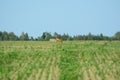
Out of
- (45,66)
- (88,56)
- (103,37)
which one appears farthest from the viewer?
(103,37)

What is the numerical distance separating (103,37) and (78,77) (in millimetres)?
34126


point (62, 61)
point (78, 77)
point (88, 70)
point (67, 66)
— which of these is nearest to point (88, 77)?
point (78, 77)

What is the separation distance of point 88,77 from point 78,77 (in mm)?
576

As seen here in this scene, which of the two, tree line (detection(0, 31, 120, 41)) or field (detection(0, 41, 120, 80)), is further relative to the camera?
tree line (detection(0, 31, 120, 41))

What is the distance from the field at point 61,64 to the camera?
18.6 m

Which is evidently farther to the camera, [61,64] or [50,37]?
[50,37]

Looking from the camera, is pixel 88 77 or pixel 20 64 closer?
pixel 88 77

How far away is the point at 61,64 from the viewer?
2253cm

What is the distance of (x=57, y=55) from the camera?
26438mm

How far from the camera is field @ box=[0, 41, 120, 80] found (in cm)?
1862

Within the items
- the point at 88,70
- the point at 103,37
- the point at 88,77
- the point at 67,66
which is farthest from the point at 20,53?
the point at 103,37

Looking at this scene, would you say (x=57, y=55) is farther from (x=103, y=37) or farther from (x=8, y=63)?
(x=103, y=37)

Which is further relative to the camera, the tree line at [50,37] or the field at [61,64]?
the tree line at [50,37]

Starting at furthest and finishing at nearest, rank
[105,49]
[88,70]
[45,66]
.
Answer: [105,49], [45,66], [88,70]
